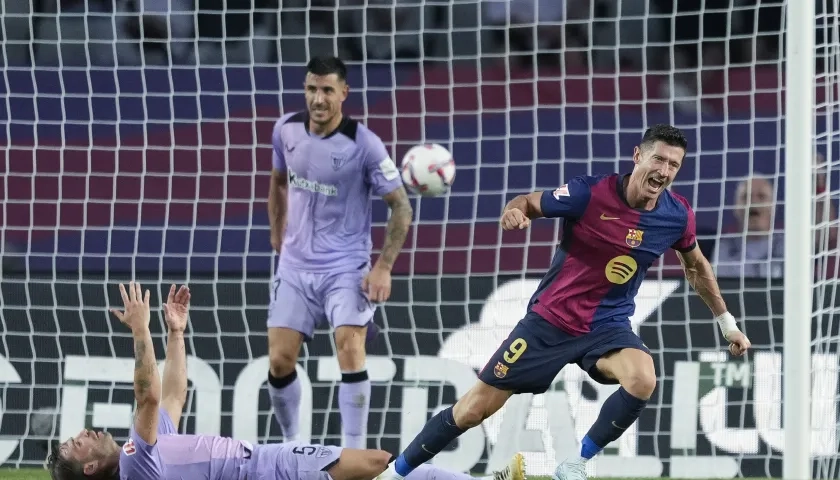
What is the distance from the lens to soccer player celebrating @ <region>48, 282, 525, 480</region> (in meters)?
5.49

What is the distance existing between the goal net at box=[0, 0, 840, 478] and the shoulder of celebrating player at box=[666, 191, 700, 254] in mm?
1872

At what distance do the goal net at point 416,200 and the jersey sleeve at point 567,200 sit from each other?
2.21m

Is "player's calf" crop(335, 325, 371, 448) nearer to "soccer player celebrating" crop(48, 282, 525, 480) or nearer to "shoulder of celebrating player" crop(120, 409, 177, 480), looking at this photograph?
"soccer player celebrating" crop(48, 282, 525, 480)

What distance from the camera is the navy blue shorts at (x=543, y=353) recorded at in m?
6.11

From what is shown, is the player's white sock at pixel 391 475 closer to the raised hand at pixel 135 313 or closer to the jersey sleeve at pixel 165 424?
the jersey sleeve at pixel 165 424

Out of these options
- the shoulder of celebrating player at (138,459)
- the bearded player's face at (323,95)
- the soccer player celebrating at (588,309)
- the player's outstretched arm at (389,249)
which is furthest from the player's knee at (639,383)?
the bearded player's face at (323,95)

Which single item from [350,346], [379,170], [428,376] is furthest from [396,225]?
[428,376]

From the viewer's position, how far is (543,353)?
6133 mm

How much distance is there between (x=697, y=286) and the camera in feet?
20.7

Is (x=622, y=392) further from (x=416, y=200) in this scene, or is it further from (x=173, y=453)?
(x=416, y=200)

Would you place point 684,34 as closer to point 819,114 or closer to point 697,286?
point 819,114

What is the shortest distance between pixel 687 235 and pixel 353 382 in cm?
195

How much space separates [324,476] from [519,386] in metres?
0.93

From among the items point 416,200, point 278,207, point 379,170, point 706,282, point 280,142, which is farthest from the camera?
point 416,200
